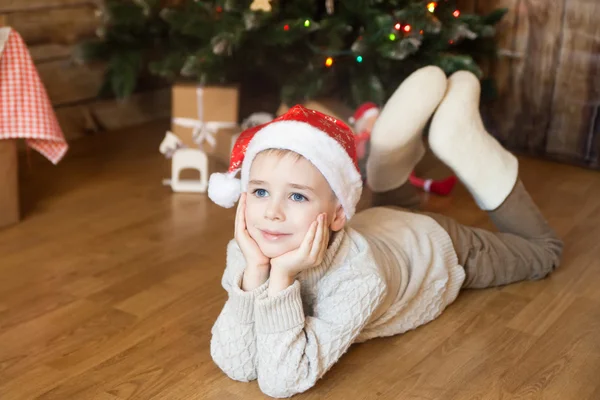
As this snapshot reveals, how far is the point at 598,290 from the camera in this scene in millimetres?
1859

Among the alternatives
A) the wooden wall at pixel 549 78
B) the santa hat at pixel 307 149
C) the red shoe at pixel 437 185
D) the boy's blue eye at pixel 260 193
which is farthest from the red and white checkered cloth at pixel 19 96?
the wooden wall at pixel 549 78

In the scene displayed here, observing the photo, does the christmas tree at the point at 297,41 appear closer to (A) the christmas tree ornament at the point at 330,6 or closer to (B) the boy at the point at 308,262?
(A) the christmas tree ornament at the point at 330,6

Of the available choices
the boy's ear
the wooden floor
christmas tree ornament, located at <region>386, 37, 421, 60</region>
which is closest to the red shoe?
the wooden floor

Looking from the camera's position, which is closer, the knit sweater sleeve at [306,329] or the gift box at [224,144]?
the knit sweater sleeve at [306,329]

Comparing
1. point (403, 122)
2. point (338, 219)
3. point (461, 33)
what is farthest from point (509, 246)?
point (461, 33)

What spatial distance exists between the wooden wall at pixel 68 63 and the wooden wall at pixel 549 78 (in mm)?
1350

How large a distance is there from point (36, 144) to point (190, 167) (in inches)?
18.3

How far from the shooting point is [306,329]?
53.6 inches

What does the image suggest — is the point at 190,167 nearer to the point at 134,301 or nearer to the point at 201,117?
the point at 201,117

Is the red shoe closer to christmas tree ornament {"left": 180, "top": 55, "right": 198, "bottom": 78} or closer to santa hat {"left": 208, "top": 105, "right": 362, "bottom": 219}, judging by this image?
christmas tree ornament {"left": 180, "top": 55, "right": 198, "bottom": 78}

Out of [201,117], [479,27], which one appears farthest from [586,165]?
[201,117]

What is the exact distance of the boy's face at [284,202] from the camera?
4.34ft

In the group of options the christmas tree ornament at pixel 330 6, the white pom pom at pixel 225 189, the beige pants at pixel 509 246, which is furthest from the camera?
the christmas tree ornament at pixel 330 6

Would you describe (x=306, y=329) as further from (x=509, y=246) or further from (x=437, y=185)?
(x=437, y=185)
